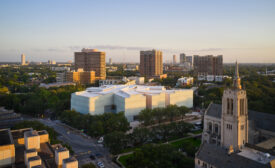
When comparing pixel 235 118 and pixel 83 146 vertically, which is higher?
pixel 235 118

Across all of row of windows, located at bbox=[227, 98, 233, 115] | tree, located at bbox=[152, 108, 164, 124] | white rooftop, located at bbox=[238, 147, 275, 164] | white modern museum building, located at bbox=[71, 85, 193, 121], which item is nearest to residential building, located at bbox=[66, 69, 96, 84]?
white modern museum building, located at bbox=[71, 85, 193, 121]

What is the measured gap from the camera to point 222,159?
31.8 m

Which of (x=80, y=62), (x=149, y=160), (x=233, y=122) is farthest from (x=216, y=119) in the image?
(x=80, y=62)

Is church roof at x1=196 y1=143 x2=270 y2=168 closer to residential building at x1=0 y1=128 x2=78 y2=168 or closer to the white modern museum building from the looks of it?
residential building at x1=0 y1=128 x2=78 y2=168

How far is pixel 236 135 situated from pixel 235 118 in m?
2.86

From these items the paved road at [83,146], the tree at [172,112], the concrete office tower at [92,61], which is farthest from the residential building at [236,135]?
the concrete office tower at [92,61]

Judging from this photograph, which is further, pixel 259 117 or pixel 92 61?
pixel 92 61

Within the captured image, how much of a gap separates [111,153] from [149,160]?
11990 millimetres

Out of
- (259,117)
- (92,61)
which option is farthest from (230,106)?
(92,61)

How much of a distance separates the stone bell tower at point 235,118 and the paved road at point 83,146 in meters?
20.7

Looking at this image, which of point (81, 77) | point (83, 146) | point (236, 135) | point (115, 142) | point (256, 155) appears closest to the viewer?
point (256, 155)

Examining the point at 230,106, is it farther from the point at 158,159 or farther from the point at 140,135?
the point at 140,135

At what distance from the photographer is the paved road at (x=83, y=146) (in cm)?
4306

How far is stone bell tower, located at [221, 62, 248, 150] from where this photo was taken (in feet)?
126
